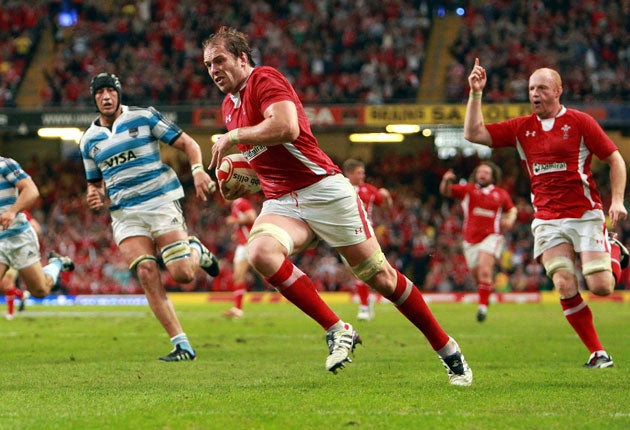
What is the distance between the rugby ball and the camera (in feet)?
24.1

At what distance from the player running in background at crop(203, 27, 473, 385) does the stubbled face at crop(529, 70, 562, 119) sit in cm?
253

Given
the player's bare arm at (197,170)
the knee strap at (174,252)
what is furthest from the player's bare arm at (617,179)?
the knee strap at (174,252)

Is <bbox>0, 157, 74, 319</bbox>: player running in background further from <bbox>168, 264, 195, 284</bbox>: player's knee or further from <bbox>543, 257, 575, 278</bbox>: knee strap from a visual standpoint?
<bbox>543, 257, 575, 278</bbox>: knee strap

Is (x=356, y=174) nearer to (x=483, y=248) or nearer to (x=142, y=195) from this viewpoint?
(x=483, y=248)

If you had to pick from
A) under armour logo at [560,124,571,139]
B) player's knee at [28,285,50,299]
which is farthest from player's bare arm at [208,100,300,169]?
player's knee at [28,285,50,299]

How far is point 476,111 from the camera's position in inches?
331

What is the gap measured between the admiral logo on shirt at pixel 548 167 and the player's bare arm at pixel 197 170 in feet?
9.80

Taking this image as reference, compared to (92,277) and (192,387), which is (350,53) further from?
(192,387)

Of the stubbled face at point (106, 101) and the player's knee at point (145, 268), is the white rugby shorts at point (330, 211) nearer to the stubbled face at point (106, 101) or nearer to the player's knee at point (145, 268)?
the player's knee at point (145, 268)

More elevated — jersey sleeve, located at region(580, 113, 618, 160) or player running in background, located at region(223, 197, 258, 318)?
jersey sleeve, located at region(580, 113, 618, 160)

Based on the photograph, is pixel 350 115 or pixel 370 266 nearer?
pixel 370 266

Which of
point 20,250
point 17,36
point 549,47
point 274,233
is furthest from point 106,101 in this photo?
point 17,36

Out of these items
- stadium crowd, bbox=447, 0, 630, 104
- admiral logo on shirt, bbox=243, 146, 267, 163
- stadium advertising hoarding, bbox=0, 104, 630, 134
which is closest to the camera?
admiral logo on shirt, bbox=243, 146, 267, 163

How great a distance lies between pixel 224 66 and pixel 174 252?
3.02 meters
